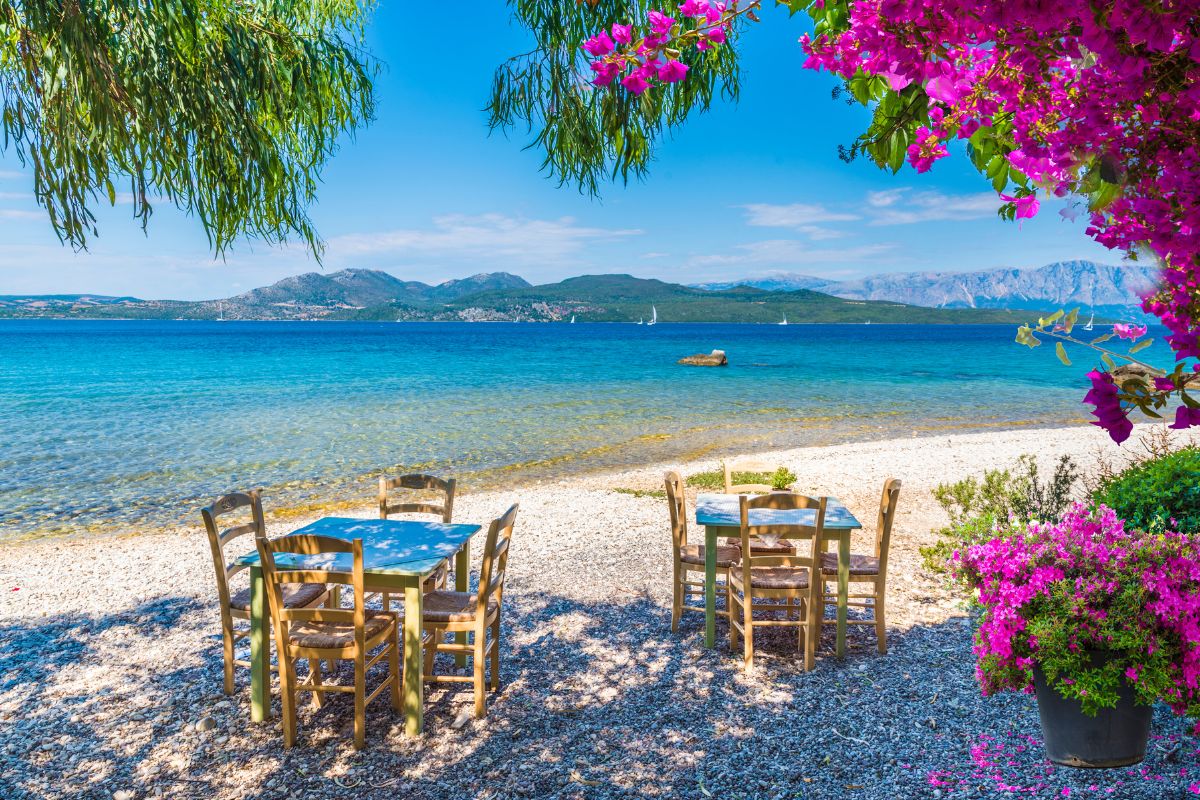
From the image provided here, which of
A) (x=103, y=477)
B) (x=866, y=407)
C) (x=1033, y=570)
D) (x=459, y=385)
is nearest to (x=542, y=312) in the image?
(x=459, y=385)

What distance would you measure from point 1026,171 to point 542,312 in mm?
198432

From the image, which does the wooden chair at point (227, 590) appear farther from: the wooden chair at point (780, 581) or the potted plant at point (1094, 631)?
the potted plant at point (1094, 631)

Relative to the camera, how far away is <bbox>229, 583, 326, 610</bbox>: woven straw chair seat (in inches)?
208

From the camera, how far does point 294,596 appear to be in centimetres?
548

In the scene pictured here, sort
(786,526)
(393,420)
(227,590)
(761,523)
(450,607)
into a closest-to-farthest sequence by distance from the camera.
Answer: (227,590) < (450,607) < (786,526) < (761,523) < (393,420)

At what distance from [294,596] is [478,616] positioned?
5.16 feet

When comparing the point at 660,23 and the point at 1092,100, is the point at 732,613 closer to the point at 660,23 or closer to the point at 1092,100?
the point at 660,23

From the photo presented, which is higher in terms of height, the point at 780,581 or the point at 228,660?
the point at 780,581

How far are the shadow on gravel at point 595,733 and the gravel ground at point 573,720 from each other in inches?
0.6

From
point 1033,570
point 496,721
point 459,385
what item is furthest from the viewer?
point 459,385

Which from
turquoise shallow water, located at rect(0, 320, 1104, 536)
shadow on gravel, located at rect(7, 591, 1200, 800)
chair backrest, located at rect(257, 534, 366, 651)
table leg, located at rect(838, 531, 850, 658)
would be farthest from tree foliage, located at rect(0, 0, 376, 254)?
turquoise shallow water, located at rect(0, 320, 1104, 536)

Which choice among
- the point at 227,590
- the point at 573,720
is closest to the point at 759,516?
the point at 573,720

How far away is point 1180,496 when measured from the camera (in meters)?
6.01

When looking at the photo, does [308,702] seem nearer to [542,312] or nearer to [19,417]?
[19,417]
